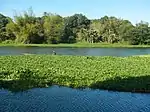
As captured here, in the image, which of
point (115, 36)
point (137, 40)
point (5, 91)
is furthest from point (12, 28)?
point (5, 91)

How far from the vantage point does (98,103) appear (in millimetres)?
18750

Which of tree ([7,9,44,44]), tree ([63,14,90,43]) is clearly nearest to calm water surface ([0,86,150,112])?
tree ([7,9,44,44])

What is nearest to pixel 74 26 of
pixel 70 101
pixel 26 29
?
pixel 26 29

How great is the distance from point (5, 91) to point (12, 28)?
329 feet

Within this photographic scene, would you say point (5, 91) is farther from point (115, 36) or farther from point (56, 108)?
point (115, 36)

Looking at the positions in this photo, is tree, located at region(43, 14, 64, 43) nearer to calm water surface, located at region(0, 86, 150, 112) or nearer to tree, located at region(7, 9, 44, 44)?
tree, located at region(7, 9, 44, 44)

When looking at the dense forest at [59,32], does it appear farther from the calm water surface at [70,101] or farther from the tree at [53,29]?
the calm water surface at [70,101]

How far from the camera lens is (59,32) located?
127 metres

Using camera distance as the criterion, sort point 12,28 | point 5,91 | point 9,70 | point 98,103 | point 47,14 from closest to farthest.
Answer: point 98,103 → point 5,91 → point 9,70 → point 12,28 → point 47,14

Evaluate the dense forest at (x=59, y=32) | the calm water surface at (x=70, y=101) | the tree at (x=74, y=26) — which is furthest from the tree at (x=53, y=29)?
the calm water surface at (x=70, y=101)

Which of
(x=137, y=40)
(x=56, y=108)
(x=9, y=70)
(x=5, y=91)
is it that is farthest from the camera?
(x=137, y=40)

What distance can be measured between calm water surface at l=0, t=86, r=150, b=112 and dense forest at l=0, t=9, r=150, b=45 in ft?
314

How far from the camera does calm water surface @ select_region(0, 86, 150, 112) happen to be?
17.3 metres

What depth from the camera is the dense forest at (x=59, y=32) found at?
118688mm
